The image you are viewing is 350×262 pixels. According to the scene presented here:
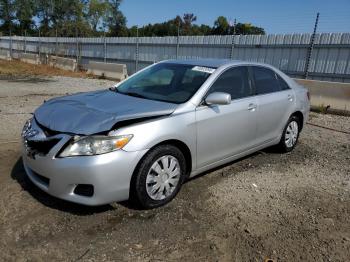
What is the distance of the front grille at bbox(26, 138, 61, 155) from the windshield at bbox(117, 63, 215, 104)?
1.36m

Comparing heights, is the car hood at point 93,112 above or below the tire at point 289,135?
above

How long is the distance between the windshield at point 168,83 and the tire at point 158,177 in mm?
689

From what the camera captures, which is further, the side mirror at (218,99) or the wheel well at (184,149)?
the side mirror at (218,99)

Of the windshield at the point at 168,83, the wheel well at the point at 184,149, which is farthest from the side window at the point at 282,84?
the wheel well at the point at 184,149

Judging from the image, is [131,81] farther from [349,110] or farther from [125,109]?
[349,110]

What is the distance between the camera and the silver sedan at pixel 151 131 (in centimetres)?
330

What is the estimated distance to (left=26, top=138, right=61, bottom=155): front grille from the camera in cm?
336

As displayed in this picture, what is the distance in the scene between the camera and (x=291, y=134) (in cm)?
597

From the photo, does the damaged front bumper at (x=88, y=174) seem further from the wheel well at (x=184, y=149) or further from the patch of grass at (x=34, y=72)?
the patch of grass at (x=34, y=72)

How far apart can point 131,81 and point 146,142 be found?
1.79 m

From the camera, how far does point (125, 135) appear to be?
3367 millimetres

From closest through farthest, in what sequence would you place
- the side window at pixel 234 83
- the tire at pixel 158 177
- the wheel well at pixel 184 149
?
the tire at pixel 158 177 < the wheel well at pixel 184 149 < the side window at pixel 234 83

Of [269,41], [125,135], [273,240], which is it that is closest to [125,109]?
[125,135]

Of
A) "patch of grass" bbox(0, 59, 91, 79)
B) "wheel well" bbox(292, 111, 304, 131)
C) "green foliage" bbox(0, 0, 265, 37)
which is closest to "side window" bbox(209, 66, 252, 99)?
"wheel well" bbox(292, 111, 304, 131)
